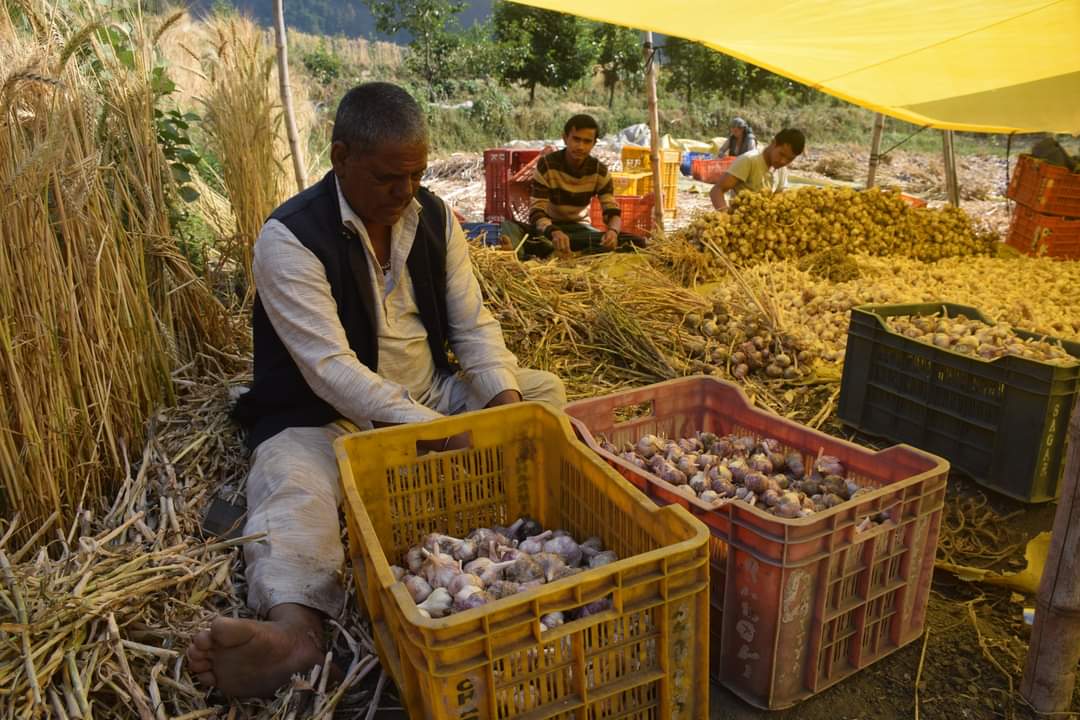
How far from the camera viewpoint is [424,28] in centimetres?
2111

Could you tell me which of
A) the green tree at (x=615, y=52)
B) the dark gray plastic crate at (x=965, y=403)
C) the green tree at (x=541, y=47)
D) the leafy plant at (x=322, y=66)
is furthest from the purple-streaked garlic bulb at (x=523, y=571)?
the green tree at (x=615, y=52)

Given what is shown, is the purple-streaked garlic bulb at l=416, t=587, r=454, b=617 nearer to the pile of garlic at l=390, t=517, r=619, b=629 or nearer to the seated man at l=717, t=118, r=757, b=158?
the pile of garlic at l=390, t=517, r=619, b=629

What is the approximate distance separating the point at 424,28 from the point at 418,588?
2220 cm

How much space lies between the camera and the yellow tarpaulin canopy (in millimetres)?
4031

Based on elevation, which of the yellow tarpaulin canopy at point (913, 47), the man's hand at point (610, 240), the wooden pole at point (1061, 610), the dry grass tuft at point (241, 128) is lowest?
the wooden pole at point (1061, 610)

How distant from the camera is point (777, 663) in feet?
5.10

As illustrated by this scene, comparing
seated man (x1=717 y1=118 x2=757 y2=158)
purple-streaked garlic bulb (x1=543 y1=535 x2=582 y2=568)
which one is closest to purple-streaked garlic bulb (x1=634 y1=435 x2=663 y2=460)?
purple-streaked garlic bulb (x1=543 y1=535 x2=582 y2=568)

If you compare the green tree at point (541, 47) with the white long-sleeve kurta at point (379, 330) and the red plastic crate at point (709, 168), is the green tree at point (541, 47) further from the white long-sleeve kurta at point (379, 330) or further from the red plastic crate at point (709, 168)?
the white long-sleeve kurta at point (379, 330)

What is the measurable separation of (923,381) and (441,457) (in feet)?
6.11

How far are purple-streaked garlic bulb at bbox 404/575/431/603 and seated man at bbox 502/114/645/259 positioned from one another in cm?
379

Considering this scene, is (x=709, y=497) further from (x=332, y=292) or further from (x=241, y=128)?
(x=241, y=128)

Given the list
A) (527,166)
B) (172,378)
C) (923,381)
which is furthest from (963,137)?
(172,378)

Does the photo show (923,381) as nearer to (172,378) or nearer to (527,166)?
(172,378)

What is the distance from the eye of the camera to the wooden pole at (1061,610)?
61.0 inches
